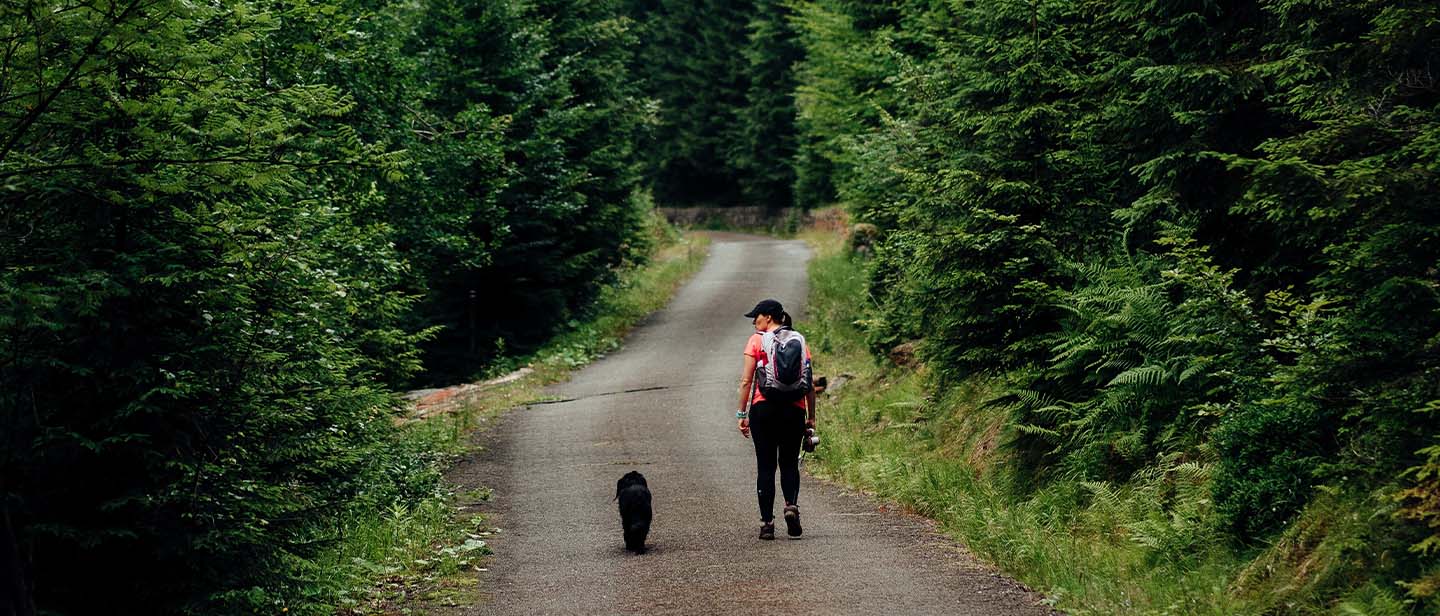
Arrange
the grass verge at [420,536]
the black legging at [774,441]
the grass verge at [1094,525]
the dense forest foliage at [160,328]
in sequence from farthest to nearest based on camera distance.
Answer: the black legging at [774,441]
the grass verge at [420,536]
the dense forest foliage at [160,328]
the grass verge at [1094,525]

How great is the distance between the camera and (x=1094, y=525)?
8820 mm

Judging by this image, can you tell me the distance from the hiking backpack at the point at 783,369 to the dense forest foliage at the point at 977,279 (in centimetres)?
235

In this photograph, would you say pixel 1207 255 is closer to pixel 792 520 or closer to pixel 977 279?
pixel 977 279

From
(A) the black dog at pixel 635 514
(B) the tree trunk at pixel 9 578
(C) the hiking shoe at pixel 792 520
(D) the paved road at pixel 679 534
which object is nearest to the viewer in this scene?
(B) the tree trunk at pixel 9 578

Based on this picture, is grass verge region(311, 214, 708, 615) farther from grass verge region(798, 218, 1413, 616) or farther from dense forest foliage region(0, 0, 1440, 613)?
grass verge region(798, 218, 1413, 616)

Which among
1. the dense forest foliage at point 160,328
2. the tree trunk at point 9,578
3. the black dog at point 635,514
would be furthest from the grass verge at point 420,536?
the tree trunk at point 9,578

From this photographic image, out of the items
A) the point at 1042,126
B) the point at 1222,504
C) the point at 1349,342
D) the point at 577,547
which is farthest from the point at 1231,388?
the point at 577,547

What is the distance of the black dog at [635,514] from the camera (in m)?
9.44

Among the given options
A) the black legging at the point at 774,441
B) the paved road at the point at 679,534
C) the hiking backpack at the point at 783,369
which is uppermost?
the hiking backpack at the point at 783,369

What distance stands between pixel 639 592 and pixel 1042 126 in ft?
19.7

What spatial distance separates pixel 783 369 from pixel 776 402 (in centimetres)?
34

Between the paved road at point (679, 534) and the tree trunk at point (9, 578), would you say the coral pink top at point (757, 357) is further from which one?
the tree trunk at point (9, 578)

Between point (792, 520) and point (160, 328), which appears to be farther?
point (792, 520)

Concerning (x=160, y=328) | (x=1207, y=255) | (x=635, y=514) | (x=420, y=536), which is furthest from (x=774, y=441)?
(x=160, y=328)
